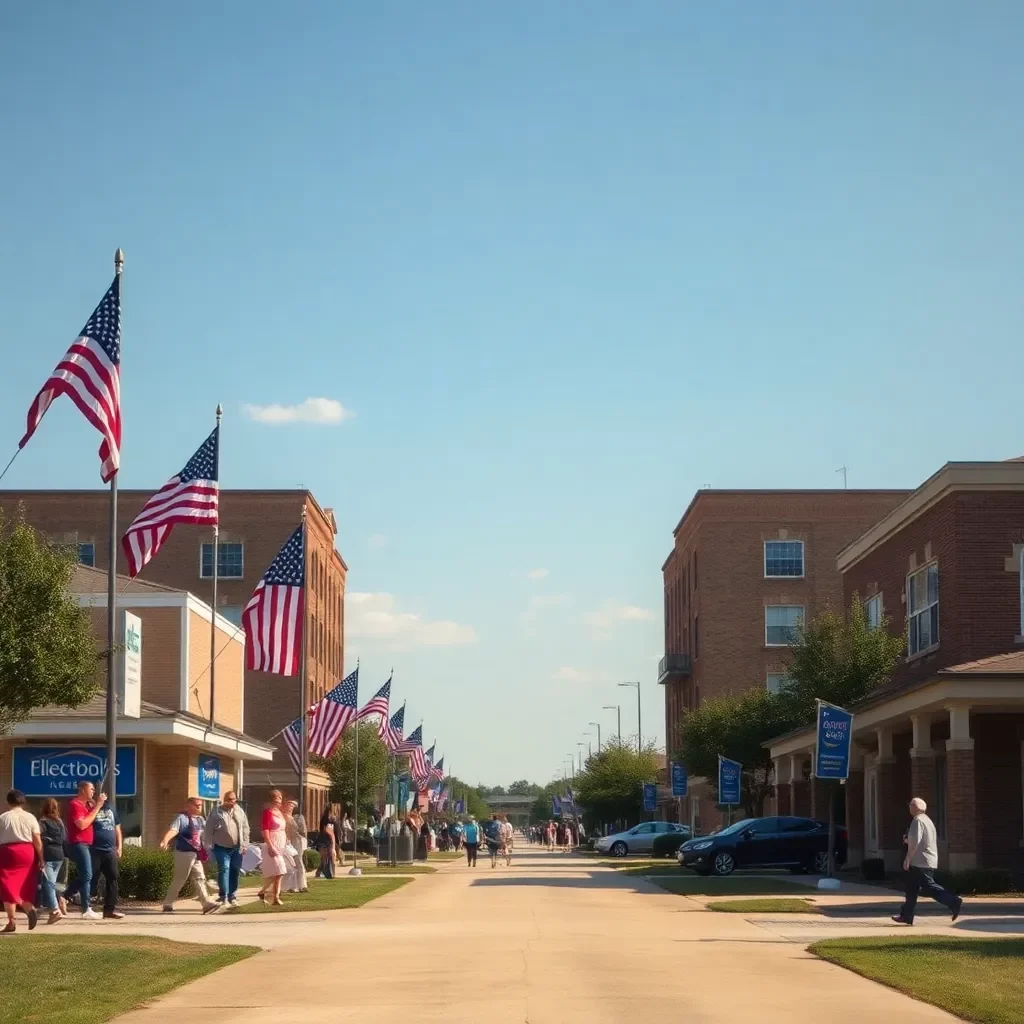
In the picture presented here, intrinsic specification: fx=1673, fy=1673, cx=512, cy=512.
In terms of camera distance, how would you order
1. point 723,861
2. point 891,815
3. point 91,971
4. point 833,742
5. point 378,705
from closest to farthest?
point 91,971 → point 833,742 → point 891,815 → point 723,861 → point 378,705

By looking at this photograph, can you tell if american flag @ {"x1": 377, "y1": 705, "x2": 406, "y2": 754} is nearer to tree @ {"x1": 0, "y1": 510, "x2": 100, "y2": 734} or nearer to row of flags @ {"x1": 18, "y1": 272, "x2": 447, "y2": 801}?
row of flags @ {"x1": 18, "y1": 272, "x2": 447, "y2": 801}

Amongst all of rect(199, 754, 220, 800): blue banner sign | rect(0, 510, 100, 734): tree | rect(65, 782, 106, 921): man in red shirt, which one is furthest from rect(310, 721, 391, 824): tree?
rect(65, 782, 106, 921): man in red shirt

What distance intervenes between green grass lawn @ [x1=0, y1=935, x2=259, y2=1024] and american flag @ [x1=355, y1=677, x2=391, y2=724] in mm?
28088

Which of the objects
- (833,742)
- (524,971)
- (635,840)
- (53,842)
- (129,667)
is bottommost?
(635,840)

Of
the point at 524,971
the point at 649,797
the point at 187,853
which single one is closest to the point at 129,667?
the point at 187,853

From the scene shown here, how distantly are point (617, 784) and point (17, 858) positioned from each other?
66173mm

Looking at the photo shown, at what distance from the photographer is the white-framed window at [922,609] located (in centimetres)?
3666

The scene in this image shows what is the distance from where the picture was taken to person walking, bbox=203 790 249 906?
26.2 meters

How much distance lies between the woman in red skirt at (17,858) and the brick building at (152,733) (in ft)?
29.5

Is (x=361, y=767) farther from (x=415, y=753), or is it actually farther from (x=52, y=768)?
(x=52, y=768)

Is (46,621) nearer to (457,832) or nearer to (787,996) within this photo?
(787,996)

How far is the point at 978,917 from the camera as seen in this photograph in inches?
924

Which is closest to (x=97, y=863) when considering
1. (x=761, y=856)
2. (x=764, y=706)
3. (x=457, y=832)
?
(x=761, y=856)

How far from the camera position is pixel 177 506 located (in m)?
28.2
